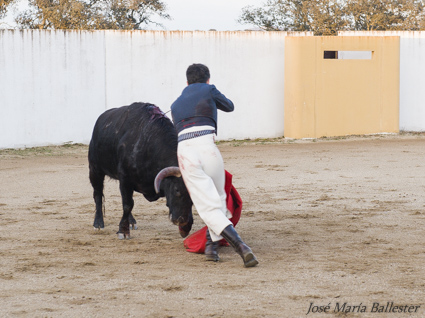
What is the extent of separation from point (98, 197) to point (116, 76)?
9.99 meters

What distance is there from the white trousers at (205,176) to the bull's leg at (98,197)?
2079 mm

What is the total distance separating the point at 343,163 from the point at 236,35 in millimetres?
6317

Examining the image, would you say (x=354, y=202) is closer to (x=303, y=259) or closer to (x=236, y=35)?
(x=303, y=259)

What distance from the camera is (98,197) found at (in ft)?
25.8

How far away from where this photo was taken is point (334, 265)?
5.76 meters

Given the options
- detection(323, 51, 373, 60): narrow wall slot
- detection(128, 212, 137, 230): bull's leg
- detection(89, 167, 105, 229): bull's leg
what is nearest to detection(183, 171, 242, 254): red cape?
detection(128, 212, 137, 230): bull's leg

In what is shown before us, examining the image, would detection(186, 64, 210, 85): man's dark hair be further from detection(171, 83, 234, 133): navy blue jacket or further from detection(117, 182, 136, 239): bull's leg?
detection(117, 182, 136, 239): bull's leg

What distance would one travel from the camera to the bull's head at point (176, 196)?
6.28 m

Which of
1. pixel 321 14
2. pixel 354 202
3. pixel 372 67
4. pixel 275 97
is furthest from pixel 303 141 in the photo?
pixel 321 14

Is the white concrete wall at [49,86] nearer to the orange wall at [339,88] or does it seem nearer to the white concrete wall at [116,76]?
the white concrete wall at [116,76]

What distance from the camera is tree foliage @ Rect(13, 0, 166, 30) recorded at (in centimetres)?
2941

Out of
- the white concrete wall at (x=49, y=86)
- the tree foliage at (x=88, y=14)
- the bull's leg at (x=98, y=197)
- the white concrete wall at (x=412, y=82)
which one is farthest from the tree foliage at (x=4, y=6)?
the bull's leg at (x=98, y=197)

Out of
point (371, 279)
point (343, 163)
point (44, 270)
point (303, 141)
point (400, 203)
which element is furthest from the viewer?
point (303, 141)

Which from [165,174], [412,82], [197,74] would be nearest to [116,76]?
[412,82]
